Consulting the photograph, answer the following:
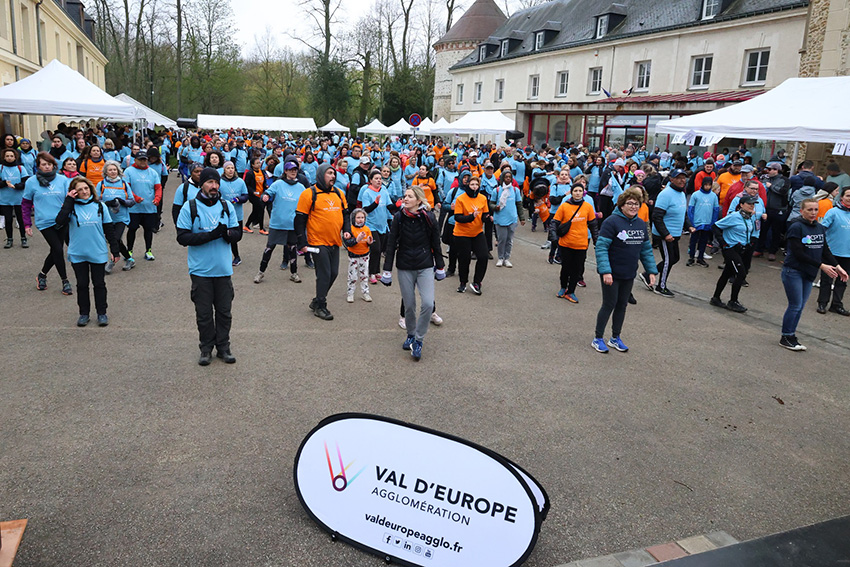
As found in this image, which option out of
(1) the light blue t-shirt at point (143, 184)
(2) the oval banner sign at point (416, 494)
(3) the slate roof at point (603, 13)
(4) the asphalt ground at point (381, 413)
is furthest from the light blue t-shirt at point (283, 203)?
(3) the slate roof at point (603, 13)

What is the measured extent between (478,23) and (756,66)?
1097 inches

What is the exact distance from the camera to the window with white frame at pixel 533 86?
38562 mm

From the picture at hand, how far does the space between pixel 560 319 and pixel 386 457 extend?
5.27 metres

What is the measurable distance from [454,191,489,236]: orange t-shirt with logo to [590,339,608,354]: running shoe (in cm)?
270

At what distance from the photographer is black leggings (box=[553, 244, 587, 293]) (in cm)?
910

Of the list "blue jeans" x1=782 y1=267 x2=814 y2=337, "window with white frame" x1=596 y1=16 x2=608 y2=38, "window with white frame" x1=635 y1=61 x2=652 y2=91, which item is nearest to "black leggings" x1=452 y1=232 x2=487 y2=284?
"blue jeans" x1=782 y1=267 x2=814 y2=337

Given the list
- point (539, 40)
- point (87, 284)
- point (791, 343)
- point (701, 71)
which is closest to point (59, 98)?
point (87, 284)

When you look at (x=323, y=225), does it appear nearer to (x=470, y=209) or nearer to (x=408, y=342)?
(x=408, y=342)

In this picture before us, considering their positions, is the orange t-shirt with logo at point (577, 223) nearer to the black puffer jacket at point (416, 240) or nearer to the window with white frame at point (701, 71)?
the black puffer jacket at point (416, 240)

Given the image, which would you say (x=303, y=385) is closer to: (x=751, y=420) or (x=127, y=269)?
(x=751, y=420)

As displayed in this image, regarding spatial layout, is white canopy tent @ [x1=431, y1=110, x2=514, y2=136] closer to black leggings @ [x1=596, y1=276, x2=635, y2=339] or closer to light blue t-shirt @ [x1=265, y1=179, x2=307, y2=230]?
light blue t-shirt @ [x1=265, y1=179, x2=307, y2=230]

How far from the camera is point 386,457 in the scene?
11.4 feet

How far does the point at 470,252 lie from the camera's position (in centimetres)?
920

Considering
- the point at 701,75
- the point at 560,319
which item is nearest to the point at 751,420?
the point at 560,319
